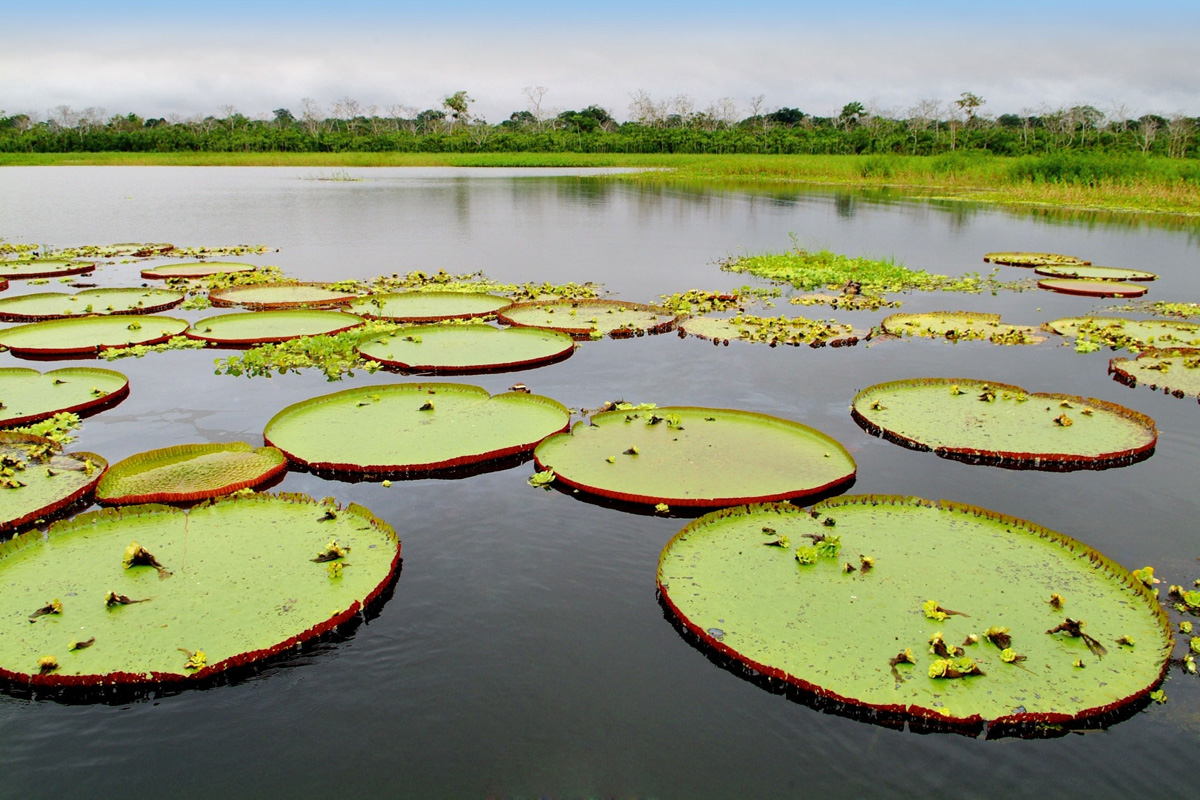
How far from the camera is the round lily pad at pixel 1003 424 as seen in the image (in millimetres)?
5371

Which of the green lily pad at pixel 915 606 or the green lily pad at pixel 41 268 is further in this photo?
the green lily pad at pixel 41 268

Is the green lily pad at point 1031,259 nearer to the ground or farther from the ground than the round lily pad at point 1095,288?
farther from the ground

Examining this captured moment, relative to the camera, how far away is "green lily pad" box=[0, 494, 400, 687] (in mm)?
3160

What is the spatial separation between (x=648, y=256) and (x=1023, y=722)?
13.2 meters

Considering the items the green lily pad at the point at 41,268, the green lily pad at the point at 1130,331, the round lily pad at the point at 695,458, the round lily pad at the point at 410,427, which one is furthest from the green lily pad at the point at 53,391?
the green lily pad at the point at 1130,331

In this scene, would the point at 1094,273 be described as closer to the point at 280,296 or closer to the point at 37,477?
the point at 280,296

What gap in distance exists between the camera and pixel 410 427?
18.8 ft

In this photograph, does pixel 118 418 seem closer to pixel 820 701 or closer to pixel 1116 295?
pixel 820 701

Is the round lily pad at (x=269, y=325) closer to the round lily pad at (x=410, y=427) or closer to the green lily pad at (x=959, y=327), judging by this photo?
the round lily pad at (x=410, y=427)

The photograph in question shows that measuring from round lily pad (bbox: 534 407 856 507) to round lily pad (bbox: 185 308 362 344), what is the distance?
445cm

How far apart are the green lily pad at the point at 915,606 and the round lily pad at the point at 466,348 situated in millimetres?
3746

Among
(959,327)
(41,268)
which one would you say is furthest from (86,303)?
(959,327)

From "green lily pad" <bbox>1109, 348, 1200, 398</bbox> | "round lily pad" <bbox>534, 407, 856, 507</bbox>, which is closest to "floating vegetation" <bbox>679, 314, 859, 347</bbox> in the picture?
"green lily pad" <bbox>1109, 348, 1200, 398</bbox>

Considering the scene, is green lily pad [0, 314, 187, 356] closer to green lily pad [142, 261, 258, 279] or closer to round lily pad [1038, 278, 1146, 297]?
green lily pad [142, 261, 258, 279]
